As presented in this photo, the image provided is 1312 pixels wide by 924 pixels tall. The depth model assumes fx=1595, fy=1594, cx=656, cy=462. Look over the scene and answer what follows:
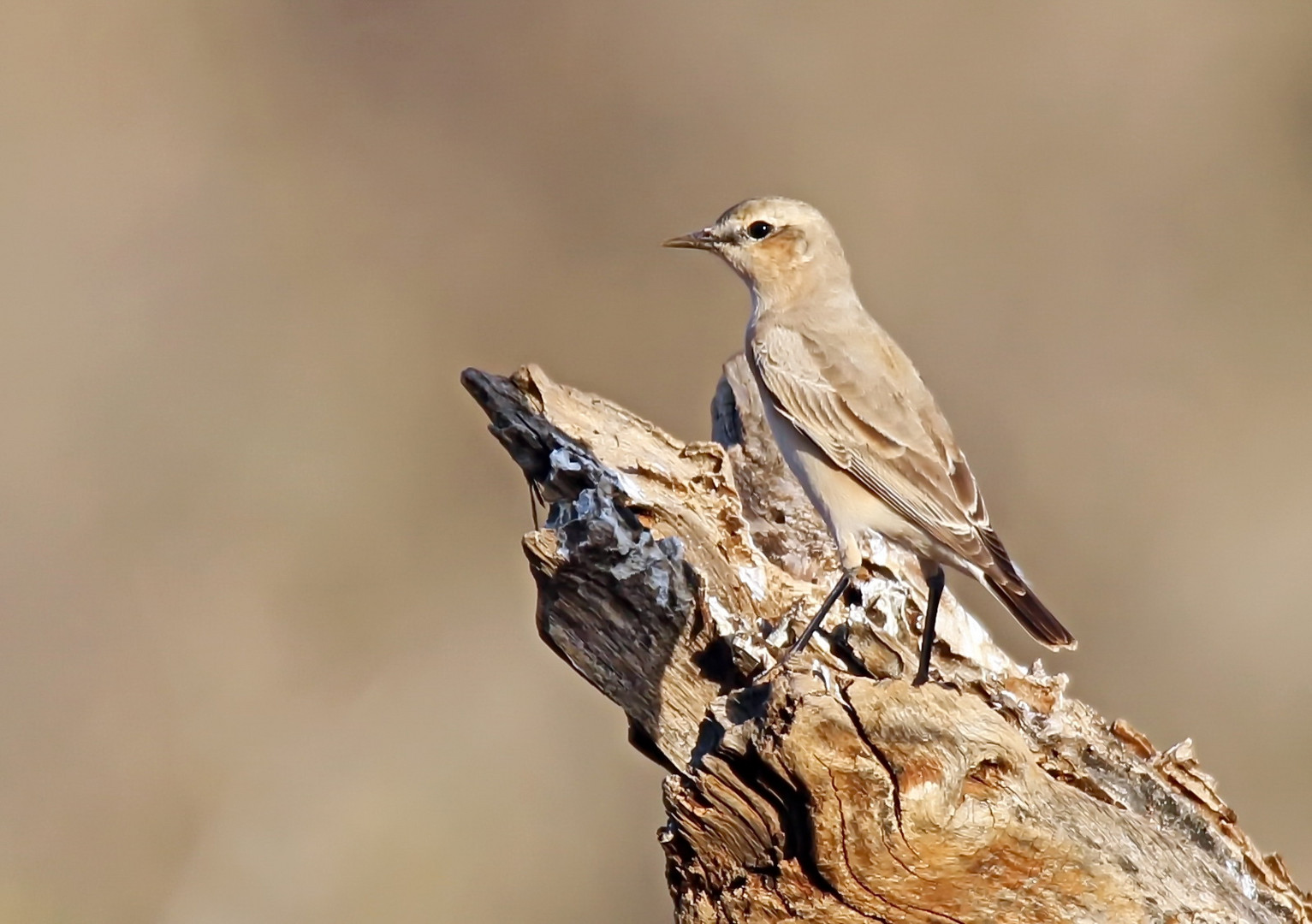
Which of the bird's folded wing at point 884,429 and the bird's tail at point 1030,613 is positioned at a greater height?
the bird's folded wing at point 884,429

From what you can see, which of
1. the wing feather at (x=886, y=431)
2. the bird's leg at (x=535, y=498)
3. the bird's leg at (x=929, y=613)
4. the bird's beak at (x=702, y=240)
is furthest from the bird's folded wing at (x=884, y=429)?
the bird's leg at (x=535, y=498)

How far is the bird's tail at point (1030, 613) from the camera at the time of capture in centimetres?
543

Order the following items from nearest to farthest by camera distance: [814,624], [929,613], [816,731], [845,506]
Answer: [816,731] < [814,624] < [929,613] < [845,506]

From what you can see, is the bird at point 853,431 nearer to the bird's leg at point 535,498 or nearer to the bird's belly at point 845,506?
the bird's belly at point 845,506

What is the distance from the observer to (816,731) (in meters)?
4.18

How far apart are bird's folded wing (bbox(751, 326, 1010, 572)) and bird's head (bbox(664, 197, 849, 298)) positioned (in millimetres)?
427

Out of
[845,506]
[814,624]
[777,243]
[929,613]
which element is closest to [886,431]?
[845,506]

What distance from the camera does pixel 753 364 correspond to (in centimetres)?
630

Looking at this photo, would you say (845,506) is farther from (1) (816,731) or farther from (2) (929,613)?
(1) (816,731)

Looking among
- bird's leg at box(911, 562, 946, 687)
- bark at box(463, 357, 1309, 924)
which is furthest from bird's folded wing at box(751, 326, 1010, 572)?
bark at box(463, 357, 1309, 924)

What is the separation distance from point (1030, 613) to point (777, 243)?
205 centimetres

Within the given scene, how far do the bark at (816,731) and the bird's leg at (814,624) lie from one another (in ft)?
0.16

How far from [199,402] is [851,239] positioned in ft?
16.6

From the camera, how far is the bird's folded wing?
576 cm
